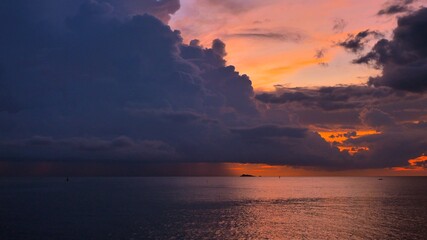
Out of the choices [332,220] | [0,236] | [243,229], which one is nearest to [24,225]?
[0,236]

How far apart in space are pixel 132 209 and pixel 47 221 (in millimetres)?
32004

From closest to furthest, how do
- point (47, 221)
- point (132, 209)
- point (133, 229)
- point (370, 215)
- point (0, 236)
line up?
point (0, 236), point (133, 229), point (47, 221), point (370, 215), point (132, 209)

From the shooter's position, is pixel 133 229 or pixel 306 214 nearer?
pixel 133 229

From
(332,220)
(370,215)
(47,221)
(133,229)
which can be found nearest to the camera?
(133,229)

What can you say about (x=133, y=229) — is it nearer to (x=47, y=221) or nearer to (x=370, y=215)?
(x=47, y=221)

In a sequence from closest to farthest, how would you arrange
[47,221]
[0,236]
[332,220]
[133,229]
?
[0,236]
[133,229]
[47,221]
[332,220]

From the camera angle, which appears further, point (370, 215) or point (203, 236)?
point (370, 215)

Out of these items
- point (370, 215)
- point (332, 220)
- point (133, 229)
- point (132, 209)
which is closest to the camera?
point (133, 229)

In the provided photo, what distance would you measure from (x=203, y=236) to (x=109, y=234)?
17.8 meters

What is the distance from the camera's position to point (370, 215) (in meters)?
112

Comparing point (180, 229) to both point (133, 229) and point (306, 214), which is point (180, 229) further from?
point (306, 214)

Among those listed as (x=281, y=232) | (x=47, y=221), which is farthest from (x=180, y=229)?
(x=47, y=221)

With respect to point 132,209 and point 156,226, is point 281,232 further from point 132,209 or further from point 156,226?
point 132,209

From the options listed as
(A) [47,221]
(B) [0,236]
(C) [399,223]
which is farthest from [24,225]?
(C) [399,223]
